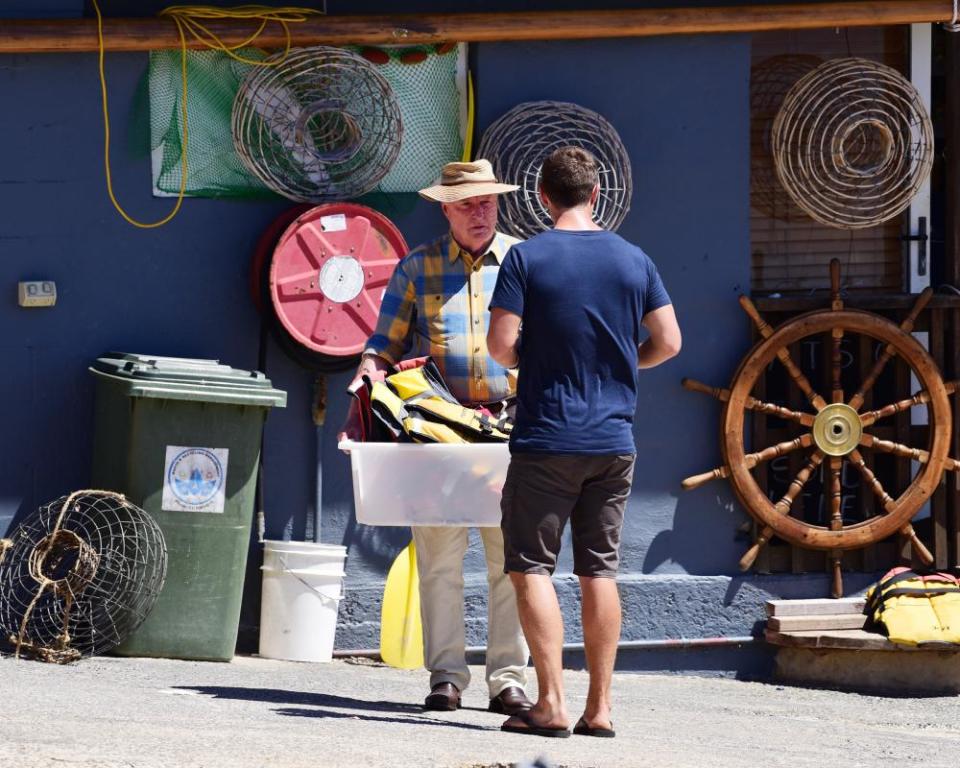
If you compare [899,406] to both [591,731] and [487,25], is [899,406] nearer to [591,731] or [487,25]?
[487,25]

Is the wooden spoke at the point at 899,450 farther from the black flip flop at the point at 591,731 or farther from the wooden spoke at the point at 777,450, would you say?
the black flip flop at the point at 591,731

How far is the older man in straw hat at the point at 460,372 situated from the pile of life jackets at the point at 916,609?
2.40 m

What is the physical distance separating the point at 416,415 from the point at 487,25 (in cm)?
249

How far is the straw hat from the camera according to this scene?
634cm

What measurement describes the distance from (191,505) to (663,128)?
2823mm

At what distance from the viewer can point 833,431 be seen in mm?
8469

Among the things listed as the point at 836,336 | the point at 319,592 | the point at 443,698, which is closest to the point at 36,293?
the point at 319,592

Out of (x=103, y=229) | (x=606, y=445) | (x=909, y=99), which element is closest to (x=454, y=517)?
(x=606, y=445)

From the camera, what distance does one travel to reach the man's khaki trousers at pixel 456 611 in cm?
635

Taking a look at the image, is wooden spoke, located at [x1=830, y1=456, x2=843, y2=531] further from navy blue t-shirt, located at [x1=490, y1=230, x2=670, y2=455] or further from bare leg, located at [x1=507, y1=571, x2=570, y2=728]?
bare leg, located at [x1=507, y1=571, x2=570, y2=728]

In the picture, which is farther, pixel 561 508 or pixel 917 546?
pixel 917 546

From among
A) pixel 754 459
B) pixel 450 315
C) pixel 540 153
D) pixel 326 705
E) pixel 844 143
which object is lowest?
pixel 326 705

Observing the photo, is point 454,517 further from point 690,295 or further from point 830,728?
point 690,295

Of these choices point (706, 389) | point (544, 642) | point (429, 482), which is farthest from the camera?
point (706, 389)
